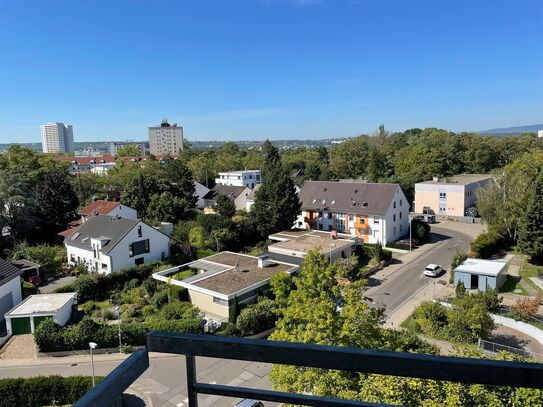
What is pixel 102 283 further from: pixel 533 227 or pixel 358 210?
pixel 533 227

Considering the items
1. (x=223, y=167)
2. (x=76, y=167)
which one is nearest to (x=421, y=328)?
(x=223, y=167)

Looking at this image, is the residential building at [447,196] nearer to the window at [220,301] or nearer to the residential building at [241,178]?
the residential building at [241,178]

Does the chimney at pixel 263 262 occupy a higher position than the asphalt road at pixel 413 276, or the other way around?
the chimney at pixel 263 262

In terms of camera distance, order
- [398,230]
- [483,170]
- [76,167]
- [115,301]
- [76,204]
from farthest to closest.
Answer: [76,167] → [483,170] → [76,204] → [398,230] → [115,301]

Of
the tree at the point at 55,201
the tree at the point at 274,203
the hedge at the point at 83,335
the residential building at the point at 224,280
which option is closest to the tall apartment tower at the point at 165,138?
the tree at the point at 55,201

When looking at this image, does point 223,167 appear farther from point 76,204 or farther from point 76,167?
point 76,167

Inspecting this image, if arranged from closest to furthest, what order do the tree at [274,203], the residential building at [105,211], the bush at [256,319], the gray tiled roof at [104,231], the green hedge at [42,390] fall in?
the green hedge at [42,390] → the bush at [256,319] → the gray tiled roof at [104,231] → the tree at [274,203] → the residential building at [105,211]

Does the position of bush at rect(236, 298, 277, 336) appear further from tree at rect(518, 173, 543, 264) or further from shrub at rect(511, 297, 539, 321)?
tree at rect(518, 173, 543, 264)
